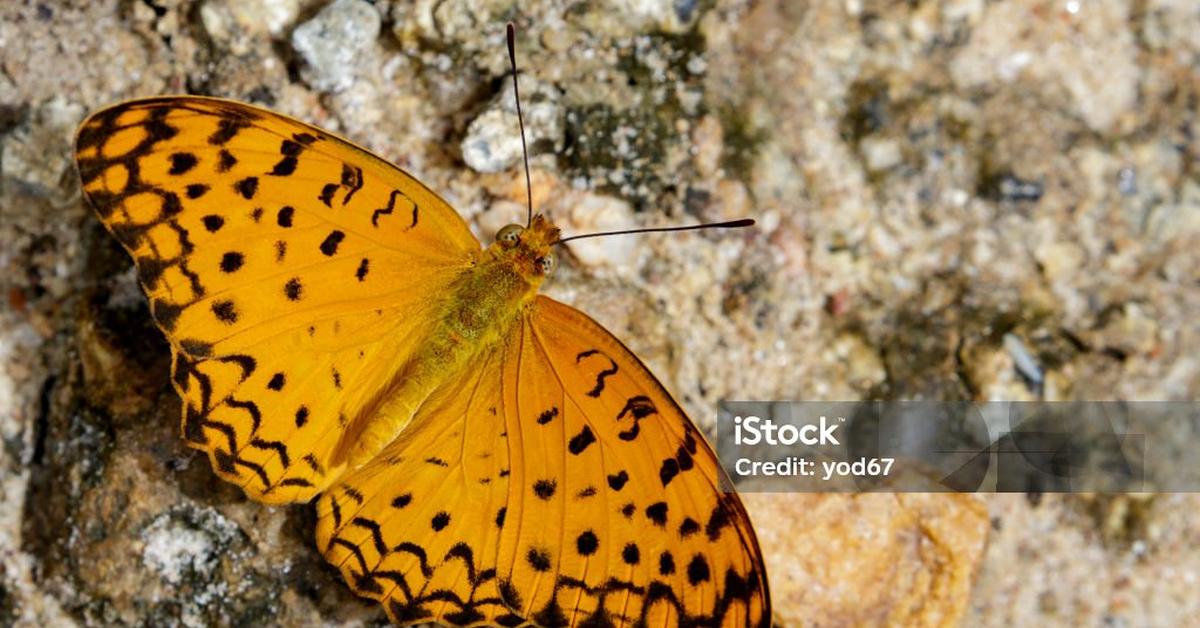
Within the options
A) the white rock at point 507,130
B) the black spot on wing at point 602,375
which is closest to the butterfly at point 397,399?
the black spot on wing at point 602,375

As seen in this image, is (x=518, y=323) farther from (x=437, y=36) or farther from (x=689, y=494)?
(x=437, y=36)

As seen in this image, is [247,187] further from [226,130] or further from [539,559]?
[539,559]

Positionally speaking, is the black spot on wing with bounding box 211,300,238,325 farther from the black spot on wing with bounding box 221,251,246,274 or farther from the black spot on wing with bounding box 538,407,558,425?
the black spot on wing with bounding box 538,407,558,425

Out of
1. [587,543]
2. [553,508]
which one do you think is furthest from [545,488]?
[587,543]

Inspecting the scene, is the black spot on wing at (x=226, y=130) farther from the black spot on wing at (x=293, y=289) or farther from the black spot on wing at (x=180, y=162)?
the black spot on wing at (x=293, y=289)

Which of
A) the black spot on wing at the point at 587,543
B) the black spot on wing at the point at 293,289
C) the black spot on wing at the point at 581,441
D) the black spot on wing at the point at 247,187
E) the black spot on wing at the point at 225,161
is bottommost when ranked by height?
the black spot on wing at the point at 587,543
